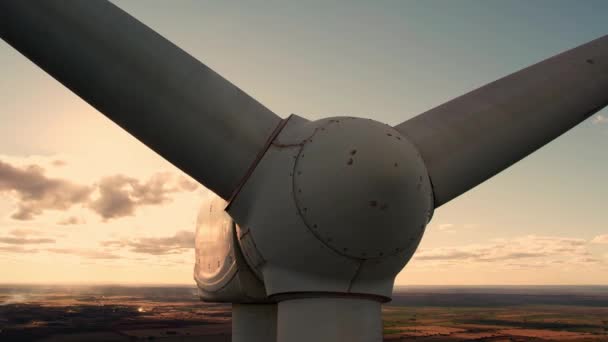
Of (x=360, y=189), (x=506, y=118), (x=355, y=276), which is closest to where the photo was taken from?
(x=360, y=189)

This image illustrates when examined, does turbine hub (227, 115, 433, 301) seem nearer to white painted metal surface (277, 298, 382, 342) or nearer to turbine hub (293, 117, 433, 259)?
turbine hub (293, 117, 433, 259)

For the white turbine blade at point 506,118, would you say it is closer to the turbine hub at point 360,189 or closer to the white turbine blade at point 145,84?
the turbine hub at point 360,189

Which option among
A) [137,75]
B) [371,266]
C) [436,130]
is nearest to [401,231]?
[371,266]

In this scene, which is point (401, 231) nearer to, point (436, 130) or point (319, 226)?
point (319, 226)

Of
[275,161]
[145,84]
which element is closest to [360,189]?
[275,161]

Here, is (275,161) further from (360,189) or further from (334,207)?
(360,189)

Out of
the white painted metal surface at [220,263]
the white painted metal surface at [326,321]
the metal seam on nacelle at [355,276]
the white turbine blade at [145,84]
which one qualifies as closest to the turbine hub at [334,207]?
the metal seam on nacelle at [355,276]
